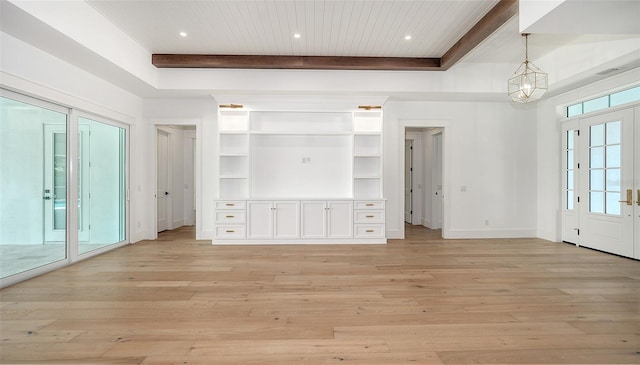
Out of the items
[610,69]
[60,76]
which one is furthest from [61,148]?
[610,69]

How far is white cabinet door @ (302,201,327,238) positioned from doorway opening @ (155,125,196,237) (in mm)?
3273

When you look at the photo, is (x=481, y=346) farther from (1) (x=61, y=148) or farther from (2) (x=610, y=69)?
(1) (x=61, y=148)

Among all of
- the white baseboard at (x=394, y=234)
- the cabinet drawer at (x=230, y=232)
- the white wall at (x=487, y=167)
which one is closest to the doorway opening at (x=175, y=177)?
the cabinet drawer at (x=230, y=232)

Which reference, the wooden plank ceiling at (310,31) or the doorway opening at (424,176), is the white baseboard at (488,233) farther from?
the wooden plank ceiling at (310,31)

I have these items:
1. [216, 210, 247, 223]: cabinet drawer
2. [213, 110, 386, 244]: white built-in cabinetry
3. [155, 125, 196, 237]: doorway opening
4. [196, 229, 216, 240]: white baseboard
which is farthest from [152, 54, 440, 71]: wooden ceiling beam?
[196, 229, 216, 240]: white baseboard

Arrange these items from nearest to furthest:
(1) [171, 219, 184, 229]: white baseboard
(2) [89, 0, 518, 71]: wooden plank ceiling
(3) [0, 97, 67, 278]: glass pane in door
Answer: (3) [0, 97, 67, 278]: glass pane in door
(2) [89, 0, 518, 71]: wooden plank ceiling
(1) [171, 219, 184, 229]: white baseboard

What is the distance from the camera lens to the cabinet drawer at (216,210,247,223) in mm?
5445

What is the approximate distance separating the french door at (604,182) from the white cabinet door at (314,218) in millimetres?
4362

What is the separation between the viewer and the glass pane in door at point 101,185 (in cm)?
453

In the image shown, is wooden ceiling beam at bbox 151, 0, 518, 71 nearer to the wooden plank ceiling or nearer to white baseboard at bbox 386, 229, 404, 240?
the wooden plank ceiling

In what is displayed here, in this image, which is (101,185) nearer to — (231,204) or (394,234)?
(231,204)

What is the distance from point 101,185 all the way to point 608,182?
26.1ft

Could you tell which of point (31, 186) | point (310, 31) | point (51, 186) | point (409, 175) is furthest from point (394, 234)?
point (31, 186)

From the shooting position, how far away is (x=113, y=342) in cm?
218
